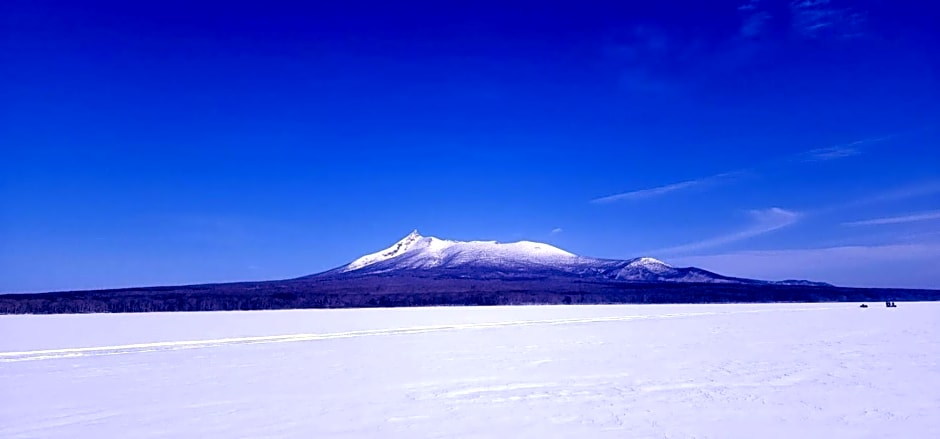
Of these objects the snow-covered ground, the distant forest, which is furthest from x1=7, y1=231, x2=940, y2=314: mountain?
the snow-covered ground

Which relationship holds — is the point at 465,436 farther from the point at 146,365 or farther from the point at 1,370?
the point at 1,370

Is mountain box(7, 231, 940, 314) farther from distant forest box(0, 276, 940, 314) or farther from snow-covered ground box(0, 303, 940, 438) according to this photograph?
snow-covered ground box(0, 303, 940, 438)

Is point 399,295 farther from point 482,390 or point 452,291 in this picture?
point 482,390

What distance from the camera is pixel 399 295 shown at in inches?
4301

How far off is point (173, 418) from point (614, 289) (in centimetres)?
12495

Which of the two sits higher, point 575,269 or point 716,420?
point 575,269

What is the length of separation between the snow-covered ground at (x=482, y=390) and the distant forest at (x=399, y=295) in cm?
6832

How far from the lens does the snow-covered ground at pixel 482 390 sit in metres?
8.42

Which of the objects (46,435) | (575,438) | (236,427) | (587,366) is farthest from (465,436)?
(587,366)

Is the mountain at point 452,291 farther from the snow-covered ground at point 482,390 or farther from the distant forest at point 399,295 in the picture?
the snow-covered ground at point 482,390

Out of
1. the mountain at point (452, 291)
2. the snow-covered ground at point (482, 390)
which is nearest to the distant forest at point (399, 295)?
the mountain at point (452, 291)

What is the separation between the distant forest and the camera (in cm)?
8956

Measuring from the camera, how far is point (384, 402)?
1026 cm

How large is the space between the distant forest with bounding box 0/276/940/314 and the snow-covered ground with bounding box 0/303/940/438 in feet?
224
